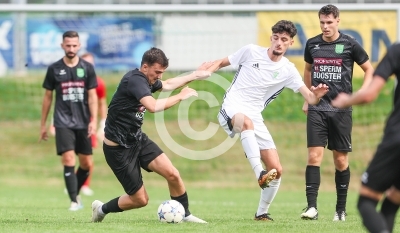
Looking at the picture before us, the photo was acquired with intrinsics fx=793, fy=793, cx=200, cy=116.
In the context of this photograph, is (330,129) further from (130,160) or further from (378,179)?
(378,179)

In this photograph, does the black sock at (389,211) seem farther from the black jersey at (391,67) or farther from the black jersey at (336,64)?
the black jersey at (336,64)

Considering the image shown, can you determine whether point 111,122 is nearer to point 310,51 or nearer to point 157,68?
point 157,68

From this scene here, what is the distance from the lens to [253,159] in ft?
29.8

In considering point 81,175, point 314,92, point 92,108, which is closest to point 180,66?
point 81,175

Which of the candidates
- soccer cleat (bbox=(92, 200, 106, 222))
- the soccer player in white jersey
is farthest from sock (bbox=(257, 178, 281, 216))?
soccer cleat (bbox=(92, 200, 106, 222))

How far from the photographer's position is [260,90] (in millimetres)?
9602

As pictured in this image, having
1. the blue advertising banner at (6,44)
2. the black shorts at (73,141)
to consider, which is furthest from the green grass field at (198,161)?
the black shorts at (73,141)

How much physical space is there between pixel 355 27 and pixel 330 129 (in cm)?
773

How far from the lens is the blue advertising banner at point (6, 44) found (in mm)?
18047

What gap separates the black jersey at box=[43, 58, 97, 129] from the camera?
1209 centimetres

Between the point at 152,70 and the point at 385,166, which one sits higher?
the point at 152,70

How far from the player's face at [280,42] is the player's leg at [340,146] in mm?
1079

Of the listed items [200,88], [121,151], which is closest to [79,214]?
[121,151]

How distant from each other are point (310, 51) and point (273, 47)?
2.53ft
